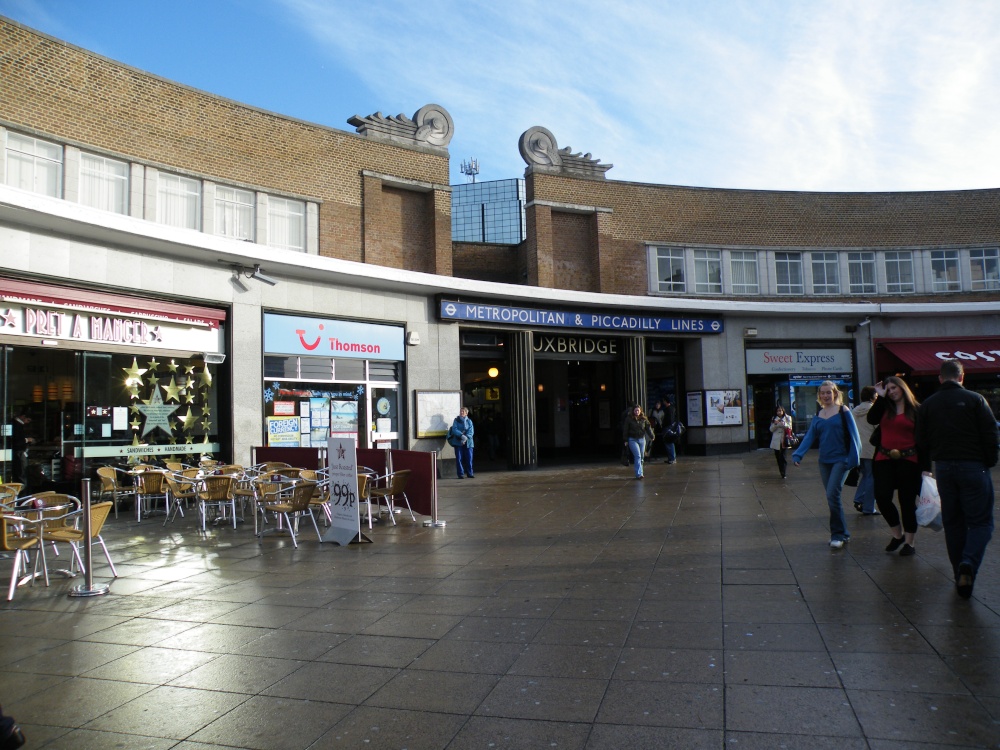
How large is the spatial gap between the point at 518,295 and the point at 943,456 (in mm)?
14786

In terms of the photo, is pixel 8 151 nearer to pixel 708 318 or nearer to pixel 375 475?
pixel 375 475

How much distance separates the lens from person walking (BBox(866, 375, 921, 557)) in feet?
23.1

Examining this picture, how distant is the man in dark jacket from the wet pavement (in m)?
0.34

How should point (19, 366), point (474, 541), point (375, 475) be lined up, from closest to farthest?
point (474, 541)
point (375, 475)
point (19, 366)

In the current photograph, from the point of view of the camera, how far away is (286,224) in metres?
18.3

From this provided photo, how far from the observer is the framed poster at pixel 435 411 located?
60.6 ft

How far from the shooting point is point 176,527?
36.1 ft

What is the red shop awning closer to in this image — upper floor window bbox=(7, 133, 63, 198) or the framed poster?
the framed poster

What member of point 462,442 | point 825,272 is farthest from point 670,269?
point 462,442

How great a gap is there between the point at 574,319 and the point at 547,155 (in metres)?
5.58

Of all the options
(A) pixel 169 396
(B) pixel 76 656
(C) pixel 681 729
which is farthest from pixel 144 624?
(A) pixel 169 396

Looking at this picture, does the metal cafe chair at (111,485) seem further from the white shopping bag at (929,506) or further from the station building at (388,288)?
the white shopping bag at (929,506)

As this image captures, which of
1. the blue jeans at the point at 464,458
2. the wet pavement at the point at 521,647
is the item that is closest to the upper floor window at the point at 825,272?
the blue jeans at the point at 464,458

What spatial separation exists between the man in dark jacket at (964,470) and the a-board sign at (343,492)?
19.7 ft
